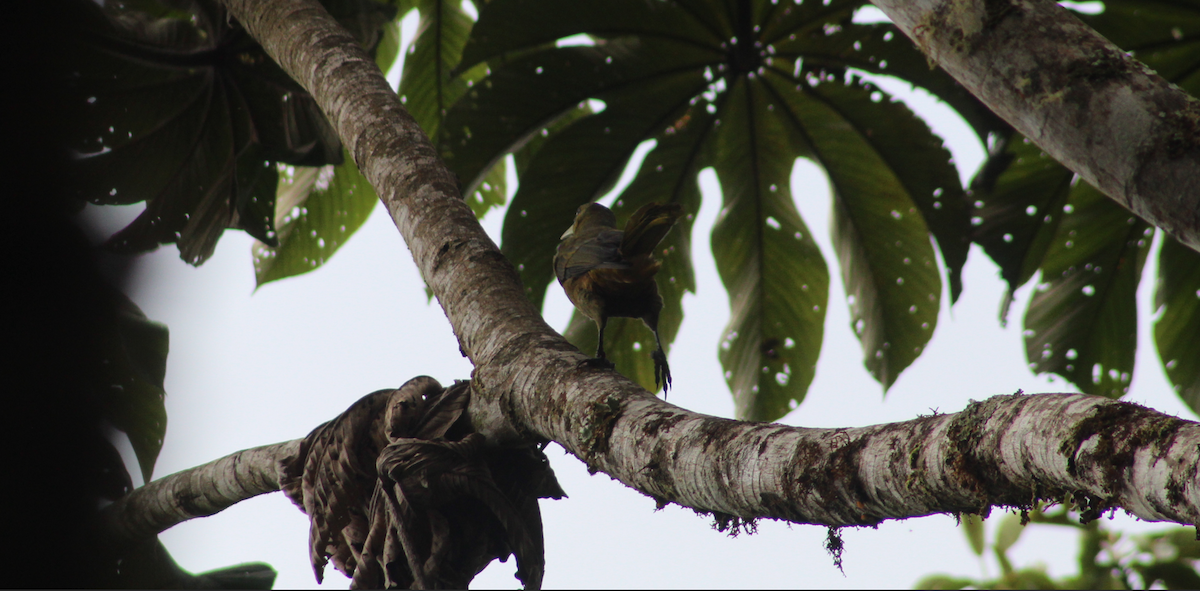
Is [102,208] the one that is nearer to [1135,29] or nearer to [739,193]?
[739,193]

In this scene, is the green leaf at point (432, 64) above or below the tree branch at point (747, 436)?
Answer: above

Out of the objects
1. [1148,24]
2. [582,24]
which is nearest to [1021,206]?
[1148,24]

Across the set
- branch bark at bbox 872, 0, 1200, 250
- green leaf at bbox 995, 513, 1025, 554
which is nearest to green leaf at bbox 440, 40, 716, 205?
branch bark at bbox 872, 0, 1200, 250

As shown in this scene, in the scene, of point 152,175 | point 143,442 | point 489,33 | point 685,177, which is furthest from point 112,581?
point 685,177

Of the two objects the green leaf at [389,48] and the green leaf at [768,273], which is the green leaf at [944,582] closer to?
→ the green leaf at [768,273]

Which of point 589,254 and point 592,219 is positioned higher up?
point 592,219

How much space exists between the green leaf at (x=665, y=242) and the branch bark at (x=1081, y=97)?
1744 mm

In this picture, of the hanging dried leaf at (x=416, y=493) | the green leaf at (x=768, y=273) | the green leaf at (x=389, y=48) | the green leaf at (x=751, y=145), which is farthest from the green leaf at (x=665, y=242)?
the green leaf at (x=389, y=48)

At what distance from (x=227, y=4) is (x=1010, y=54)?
6.67 feet

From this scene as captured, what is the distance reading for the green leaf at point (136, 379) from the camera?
1828 mm

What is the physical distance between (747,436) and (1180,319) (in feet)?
10.9

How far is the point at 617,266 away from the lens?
152cm

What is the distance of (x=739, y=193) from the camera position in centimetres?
319

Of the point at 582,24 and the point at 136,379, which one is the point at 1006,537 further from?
the point at 136,379
